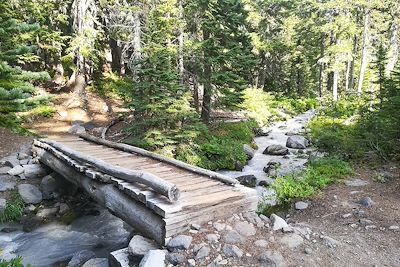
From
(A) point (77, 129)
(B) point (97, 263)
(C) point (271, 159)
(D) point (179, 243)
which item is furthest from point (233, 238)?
(A) point (77, 129)

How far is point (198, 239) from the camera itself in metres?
5.64

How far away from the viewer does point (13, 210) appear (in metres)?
9.45

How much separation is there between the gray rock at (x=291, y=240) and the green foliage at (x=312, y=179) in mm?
3495

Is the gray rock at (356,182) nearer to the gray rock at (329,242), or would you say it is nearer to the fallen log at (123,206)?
the gray rock at (329,242)

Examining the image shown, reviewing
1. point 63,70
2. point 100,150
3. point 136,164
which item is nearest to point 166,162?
point 136,164

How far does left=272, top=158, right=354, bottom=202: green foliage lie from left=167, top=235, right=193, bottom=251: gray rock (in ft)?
15.4

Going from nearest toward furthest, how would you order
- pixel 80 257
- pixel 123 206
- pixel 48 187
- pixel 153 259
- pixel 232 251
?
pixel 153 259 → pixel 232 251 → pixel 123 206 → pixel 80 257 → pixel 48 187

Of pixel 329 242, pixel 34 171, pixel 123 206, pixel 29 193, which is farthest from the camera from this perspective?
pixel 34 171

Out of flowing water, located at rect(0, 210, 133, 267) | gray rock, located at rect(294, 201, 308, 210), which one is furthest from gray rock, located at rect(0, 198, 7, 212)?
gray rock, located at rect(294, 201, 308, 210)

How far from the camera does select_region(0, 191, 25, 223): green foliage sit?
30.4 feet

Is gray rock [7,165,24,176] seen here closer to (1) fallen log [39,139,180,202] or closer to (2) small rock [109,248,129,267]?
(1) fallen log [39,139,180,202]

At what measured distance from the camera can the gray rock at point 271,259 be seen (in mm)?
5159

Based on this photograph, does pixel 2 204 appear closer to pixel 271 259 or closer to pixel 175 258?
pixel 175 258

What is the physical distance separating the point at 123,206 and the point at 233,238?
2.63 meters
